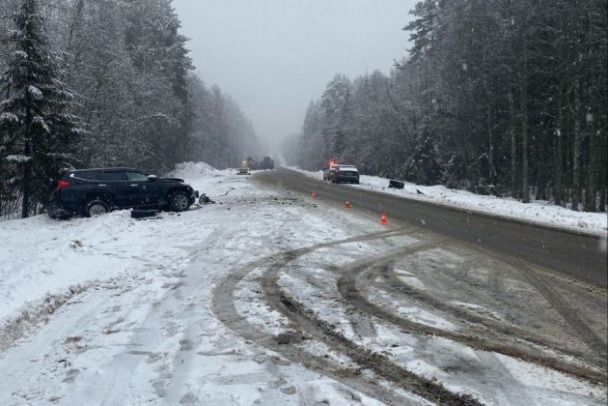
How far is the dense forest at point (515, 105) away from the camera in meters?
21.2

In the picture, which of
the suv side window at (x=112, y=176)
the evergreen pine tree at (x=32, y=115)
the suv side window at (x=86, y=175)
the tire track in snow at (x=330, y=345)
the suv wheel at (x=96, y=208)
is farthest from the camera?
the evergreen pine tree at (x=32, y=115)

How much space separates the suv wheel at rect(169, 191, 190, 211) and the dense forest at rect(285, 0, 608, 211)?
18029 mm

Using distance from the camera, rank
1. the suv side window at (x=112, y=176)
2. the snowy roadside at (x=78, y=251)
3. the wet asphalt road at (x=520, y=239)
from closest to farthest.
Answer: the snowy roadside at (x=78, y=251)
the wet asphalt road at (x=520, y=239)
the suv side window at (x=112, y=176)

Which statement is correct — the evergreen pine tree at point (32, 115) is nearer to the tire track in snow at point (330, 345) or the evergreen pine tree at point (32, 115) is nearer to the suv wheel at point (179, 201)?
the suv wheel at point (179, 201)

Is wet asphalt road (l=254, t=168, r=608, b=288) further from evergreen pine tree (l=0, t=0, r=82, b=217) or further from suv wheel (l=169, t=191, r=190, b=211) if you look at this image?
evergreen pine tree (l=0, t=0, r=82, b=217)

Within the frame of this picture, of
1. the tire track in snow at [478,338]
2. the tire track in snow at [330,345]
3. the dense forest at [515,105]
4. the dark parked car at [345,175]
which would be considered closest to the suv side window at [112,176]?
the tire track in snow at [330,345]

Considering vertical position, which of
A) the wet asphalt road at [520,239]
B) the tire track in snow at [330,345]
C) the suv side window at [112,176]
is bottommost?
the tire track in snow at [330,345]

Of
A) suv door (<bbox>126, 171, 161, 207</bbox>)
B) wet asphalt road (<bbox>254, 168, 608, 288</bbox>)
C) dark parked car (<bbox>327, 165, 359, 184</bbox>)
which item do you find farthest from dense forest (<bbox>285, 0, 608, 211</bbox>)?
suv door (<bbox>126, 171, 161, 207</bbox>)

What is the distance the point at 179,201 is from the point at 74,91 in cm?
876

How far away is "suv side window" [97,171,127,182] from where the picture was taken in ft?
50.0

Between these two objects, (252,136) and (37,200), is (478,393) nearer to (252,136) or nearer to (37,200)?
(37,200)

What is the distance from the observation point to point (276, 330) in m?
5.12

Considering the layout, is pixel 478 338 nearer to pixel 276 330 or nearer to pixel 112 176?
pixel 276 330

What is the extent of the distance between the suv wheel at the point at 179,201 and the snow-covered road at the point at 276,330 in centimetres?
684
